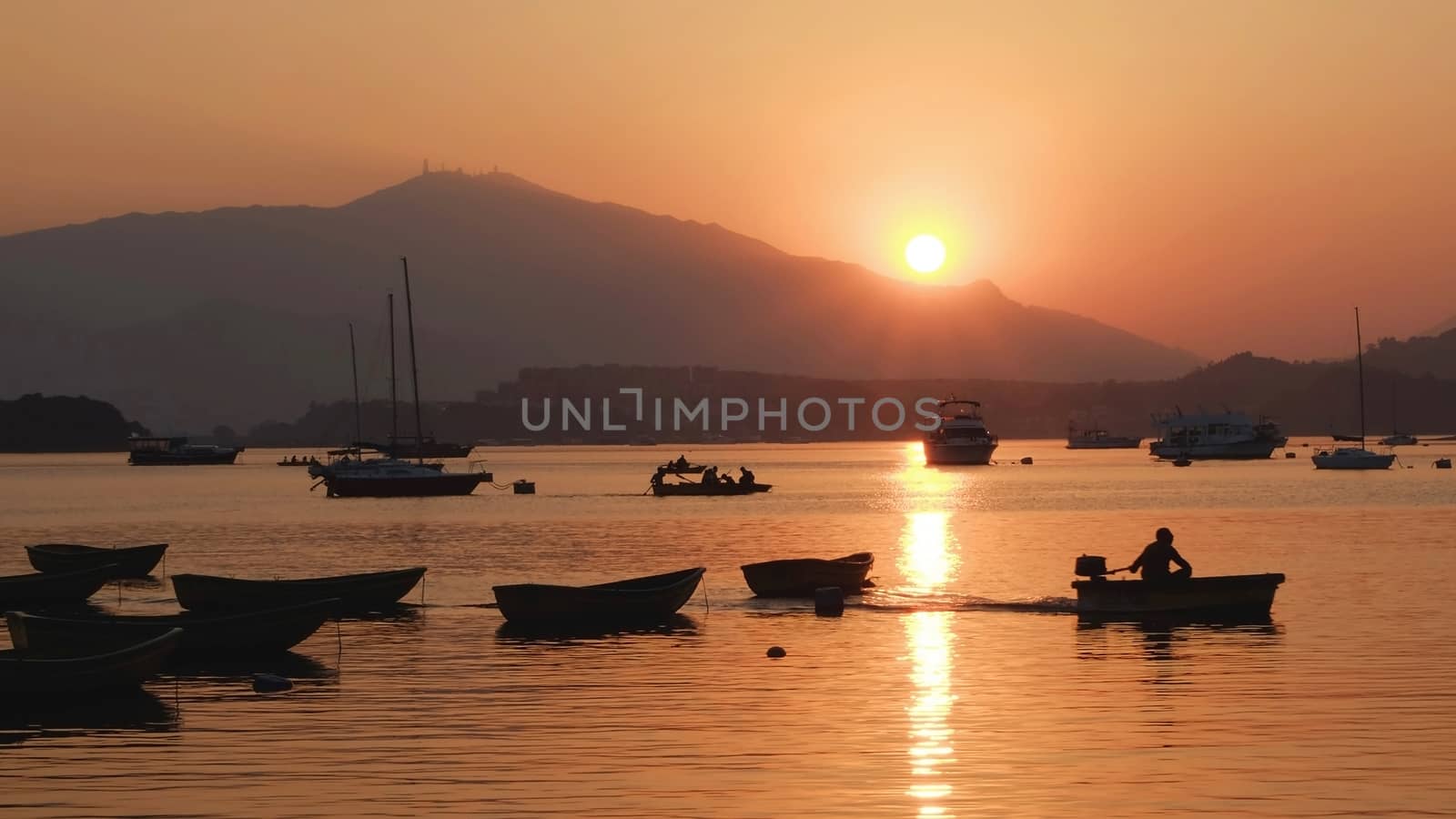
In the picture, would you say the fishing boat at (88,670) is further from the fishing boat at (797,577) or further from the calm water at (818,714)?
the fishing boat at (797,577)

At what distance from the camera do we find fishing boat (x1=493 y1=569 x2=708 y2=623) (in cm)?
4453

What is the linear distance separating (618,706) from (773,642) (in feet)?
35.4

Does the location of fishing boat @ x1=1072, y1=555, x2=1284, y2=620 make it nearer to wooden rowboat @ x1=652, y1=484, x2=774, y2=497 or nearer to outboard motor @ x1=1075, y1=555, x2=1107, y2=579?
outboard motor @ x1=1075, y1=555, x2=1107, y2=579

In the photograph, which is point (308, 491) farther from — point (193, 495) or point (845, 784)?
point (845, 784)

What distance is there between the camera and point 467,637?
4312 cm

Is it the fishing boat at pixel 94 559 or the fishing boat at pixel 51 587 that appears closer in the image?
the fishing boat at pixel 51 587

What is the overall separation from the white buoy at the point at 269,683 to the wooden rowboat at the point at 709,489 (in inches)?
4041

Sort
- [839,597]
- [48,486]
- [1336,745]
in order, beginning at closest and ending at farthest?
[1336,745] → [839,597] → [48,486]

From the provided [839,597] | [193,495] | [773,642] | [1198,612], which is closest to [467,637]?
[773,642]

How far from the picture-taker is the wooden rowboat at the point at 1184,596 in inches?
1715

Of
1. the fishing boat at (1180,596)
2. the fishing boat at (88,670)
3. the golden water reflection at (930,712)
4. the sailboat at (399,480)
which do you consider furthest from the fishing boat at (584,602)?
the sailboat at (399,480)

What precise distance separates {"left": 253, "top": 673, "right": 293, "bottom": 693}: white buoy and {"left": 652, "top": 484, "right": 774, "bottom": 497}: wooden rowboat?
10263cm

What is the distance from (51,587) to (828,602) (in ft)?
77.3

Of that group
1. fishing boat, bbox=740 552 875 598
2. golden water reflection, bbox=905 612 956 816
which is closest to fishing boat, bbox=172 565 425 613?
fishing boat, bbox=740 552 875 598
